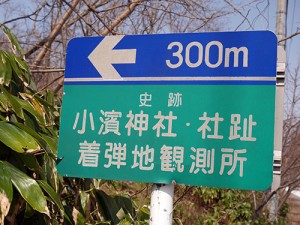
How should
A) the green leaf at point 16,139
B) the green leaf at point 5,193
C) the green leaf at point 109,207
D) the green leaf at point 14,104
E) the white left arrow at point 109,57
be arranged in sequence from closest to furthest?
1. the white left arrow at point 109,57
2. the green leaf at point 5,193
3. the green leaf at point 16,139
4. the green leaf at point 14,104
5. the green leaf at point 109,207

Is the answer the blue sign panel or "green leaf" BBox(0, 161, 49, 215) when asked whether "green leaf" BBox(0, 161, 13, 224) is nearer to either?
"green leaf" BBox(0, 161, 49, 215)

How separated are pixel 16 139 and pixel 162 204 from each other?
802mm

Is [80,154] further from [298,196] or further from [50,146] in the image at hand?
[298,196]

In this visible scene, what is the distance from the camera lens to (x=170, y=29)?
13.3 ft

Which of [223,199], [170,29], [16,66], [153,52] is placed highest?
Result: [170,29]

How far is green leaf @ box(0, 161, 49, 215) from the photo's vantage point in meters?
1.78

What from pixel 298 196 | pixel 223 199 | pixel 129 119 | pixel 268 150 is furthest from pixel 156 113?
pixel 298 196

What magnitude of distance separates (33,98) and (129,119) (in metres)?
1.34

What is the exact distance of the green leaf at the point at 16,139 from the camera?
1.81 metres

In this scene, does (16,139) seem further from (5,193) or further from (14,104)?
(14,104)

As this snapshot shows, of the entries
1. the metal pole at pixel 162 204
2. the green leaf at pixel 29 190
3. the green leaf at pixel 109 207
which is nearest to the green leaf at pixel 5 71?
the green leaf at pixel 29 190

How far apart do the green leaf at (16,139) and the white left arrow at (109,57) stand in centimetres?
62

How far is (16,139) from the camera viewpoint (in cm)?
185

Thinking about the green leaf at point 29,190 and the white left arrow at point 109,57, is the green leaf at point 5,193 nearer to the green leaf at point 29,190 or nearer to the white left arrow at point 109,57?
the green leaf at point 29,190
